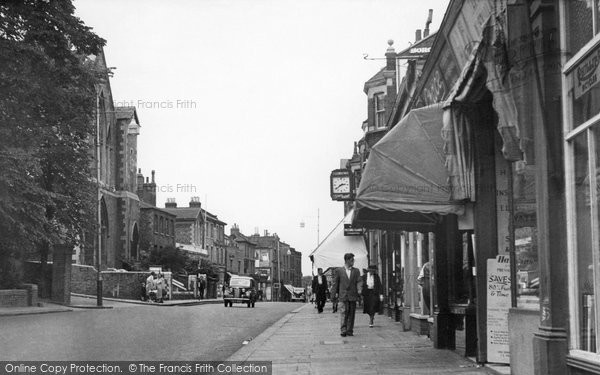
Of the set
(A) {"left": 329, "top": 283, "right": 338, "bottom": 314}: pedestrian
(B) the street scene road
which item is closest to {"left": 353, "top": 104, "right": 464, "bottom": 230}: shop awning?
(B) the street scene road

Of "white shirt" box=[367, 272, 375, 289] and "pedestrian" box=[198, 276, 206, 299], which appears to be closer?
"white shirt" box=[367, 272, 375, 289]

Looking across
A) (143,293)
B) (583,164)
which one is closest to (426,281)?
(583,164)

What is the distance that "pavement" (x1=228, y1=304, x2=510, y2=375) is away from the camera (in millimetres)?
10266

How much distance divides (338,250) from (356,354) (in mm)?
20497

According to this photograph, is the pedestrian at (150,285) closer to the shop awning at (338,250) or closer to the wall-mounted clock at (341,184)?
the shop awning at (338,250)

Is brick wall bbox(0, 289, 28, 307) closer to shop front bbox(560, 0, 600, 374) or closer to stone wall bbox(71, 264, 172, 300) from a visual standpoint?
stone wall bbox(71, 264, 172, 300)

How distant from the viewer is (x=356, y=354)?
12547mm

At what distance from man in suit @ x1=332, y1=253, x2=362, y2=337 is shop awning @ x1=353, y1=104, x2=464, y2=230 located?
660 cm

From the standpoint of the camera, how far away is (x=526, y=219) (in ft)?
29.8

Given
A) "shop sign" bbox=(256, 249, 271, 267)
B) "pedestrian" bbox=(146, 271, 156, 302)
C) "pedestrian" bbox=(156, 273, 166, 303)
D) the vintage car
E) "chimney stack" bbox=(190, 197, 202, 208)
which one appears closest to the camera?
the vintage car

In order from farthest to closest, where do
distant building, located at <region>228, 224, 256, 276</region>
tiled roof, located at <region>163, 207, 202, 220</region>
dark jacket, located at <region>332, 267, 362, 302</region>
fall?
distant building, located at <region>228, 224, 256, 276</region>
tiled roof, located at <region>163, 207, 202, 220</region>
dark jacket, located at <region>332, 267, 362, 302</region>

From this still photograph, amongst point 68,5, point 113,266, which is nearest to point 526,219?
point 68,5

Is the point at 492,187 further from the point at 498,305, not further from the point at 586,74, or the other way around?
the point at 586,74

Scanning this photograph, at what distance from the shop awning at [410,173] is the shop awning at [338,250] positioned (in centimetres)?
2070
